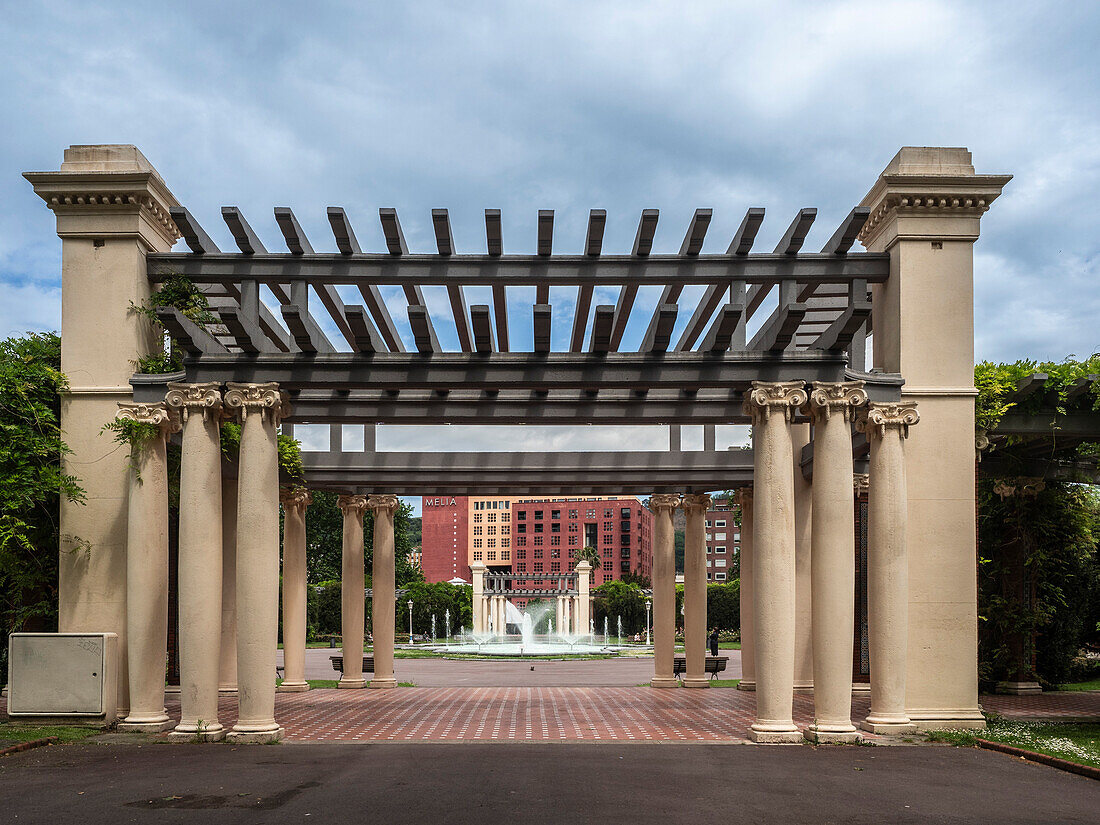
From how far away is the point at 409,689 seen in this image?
28.7 meters

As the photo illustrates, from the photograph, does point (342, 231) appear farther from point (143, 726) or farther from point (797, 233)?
point (143, 726)

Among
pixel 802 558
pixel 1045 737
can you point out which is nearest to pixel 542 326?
pixel 1045 737

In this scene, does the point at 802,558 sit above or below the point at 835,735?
above

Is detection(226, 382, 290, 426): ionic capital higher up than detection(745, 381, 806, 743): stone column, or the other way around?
detection(226, 382, 290, 426): ionic capital

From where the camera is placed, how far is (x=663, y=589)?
2988 cm

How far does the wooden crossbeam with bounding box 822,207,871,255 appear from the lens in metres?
16.0

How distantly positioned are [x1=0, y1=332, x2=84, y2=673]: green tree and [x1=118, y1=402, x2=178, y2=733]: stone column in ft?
3.93

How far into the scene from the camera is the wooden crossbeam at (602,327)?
15555 millimetres

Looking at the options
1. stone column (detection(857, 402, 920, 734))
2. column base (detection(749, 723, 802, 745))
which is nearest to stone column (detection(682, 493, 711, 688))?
stone column (detection(857, 402, 920, 734))

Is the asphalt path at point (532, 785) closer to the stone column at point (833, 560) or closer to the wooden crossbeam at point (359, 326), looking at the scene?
the stone column at point (833, 560)

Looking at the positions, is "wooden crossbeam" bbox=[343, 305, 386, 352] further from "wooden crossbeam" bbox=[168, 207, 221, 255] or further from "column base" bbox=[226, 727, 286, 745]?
"column base" bbox=[226, 727, 286, 745]

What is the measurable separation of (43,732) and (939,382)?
15.3 meters

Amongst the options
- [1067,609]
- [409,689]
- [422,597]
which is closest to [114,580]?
[409,689]

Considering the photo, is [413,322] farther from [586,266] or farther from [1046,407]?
[1046,407]
